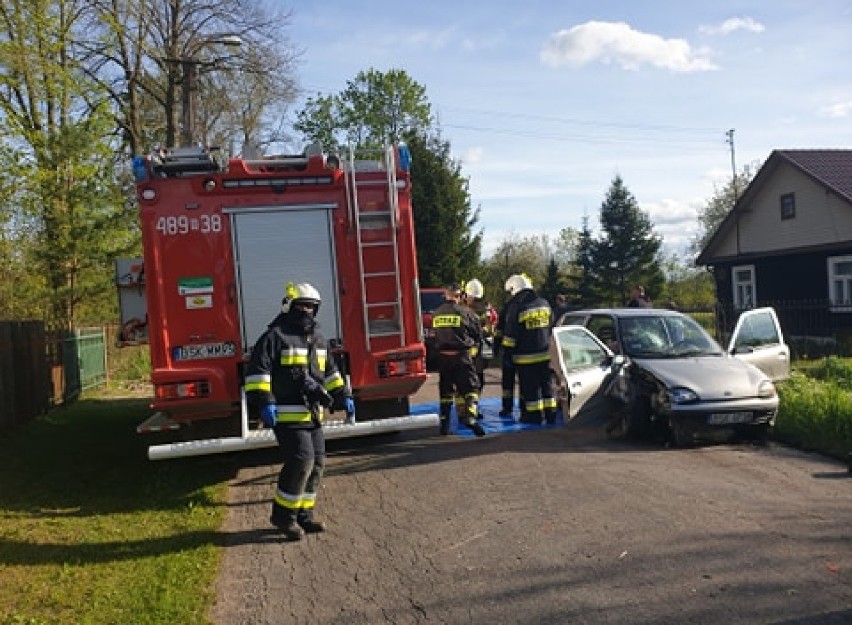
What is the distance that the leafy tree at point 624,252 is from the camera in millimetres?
35719

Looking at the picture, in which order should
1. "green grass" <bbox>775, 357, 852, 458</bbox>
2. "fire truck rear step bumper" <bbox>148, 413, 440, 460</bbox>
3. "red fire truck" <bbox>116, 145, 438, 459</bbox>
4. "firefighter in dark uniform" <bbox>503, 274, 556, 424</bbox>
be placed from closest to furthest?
1. "fire truck rear step bumper" <bbox>148, 413, 440, 460</bbox>
2. "red fire truck" <bbox>116, 145, 438, 459</bbox>
3. "green grass" <bbox>775, 357, 852, 458</bbox>
4. "firefighter in dark uniform" <bbox>503, 274, 556, 424</bbox>

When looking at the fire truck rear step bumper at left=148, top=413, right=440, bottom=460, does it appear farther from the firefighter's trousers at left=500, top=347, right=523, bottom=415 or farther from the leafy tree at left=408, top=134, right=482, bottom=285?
the leafy tree at left=408, top=134, right=482, bottom=285

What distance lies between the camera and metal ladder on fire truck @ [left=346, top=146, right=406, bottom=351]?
7.58 metres

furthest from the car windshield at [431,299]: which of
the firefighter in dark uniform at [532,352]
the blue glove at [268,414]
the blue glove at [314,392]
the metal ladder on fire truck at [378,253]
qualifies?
the blue glove at [268,414]

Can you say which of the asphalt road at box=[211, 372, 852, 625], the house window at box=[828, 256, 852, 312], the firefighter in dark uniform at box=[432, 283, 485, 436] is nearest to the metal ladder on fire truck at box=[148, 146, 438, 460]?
the asphalt road at box=[211, 372, 852, 625]

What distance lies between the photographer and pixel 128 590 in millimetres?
4840

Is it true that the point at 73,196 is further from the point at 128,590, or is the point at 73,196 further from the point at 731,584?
the point at 731,584

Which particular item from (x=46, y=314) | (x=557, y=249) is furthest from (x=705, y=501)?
(x=557, y=249)

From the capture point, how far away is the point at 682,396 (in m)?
7.97

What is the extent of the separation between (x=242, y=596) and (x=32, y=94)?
17.0 meters

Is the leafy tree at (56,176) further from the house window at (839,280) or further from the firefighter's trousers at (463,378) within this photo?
the house window at (839,280)

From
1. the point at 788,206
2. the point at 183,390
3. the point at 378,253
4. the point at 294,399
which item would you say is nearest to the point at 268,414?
the point at 294,399

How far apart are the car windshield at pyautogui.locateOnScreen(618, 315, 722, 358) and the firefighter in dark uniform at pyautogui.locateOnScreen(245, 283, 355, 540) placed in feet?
14.9

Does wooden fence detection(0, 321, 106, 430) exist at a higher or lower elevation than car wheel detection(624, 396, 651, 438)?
higher
